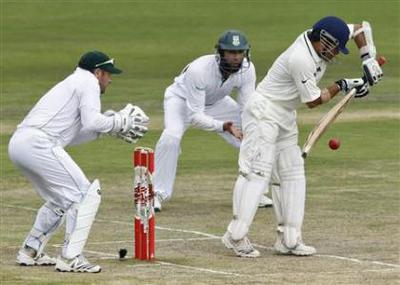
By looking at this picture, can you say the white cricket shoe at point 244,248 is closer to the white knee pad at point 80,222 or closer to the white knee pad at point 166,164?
the white knee pad at point 80,222

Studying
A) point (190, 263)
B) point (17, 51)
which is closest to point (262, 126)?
point (190, 263)

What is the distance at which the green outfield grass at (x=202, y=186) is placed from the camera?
12.8 meters

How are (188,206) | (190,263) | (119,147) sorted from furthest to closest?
(119,147) < (188,206) < (190,263)

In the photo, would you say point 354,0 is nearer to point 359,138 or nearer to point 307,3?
point 307,3

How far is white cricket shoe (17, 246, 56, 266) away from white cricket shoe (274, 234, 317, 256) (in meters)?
2.10

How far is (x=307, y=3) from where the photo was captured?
56219mm

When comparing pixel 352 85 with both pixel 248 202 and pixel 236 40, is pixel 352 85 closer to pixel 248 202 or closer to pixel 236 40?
pixel 248 202

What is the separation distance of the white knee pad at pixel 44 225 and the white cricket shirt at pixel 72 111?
0.58m

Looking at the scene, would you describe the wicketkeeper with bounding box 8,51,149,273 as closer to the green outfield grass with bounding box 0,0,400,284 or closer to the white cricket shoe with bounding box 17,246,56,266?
the white cricket shoe with bounding box 17,246,56,266

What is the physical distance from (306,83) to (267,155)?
74cm

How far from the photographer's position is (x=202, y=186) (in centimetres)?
1900

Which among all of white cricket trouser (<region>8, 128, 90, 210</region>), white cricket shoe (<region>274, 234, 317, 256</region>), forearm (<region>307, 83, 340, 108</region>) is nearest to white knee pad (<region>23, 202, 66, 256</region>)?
white cricket trouser (<region>8, 128, 90, 210</region>)

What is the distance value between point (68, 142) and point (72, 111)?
Result: 12.9 inches

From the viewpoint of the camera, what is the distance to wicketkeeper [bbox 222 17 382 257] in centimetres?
1360
